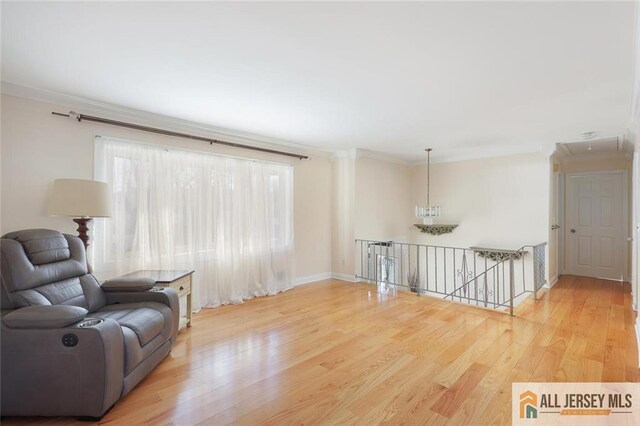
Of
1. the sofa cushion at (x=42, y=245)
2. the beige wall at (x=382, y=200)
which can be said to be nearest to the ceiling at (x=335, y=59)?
the sofa cushion at (x=42, y=245)

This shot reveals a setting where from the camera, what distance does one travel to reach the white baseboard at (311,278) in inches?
202

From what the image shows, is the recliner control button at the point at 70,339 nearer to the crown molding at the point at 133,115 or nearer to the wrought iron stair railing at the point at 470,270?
the crown molding at the point at 133,115

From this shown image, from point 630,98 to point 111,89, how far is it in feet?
16.1

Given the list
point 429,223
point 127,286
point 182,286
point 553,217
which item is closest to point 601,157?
point 553,217

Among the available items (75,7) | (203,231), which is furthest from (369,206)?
(75,7)

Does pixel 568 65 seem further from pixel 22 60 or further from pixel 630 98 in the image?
pixel 22 60

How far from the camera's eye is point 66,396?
70.9 inches

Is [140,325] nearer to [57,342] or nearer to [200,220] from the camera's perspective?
[57,342]

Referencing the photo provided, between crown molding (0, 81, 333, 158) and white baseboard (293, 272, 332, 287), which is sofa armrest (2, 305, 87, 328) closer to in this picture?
crown molding (0, 81, 333, 158)

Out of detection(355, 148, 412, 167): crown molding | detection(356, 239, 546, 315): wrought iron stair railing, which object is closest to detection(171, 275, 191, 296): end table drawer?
detection(356, 239, 546, 315): wrought iron stair railing

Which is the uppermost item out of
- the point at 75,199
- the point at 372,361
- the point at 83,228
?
the point at 75,199

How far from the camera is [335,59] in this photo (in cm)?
227

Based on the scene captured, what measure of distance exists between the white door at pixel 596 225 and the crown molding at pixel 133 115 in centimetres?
548

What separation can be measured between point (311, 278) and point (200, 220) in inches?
88.9
